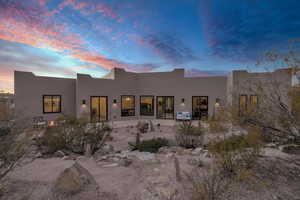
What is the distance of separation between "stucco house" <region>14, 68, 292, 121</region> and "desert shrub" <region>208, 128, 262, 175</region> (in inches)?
253

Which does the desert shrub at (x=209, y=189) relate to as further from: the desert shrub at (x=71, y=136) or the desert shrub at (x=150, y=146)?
the desert shrub at (x=71, y=136)

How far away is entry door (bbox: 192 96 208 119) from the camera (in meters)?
11.0

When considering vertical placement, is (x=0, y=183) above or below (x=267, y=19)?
below

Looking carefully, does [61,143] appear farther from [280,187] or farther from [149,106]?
[149,106]

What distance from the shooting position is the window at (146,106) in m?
11.9

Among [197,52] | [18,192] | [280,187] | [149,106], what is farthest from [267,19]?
[18,192]

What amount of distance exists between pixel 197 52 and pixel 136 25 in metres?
6.04

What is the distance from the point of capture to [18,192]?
7.00 ft

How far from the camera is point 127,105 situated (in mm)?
11570

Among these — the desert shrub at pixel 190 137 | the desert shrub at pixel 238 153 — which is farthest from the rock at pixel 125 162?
the desert shrub at pixel 190 137

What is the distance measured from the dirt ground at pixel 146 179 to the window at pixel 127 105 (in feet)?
25.0

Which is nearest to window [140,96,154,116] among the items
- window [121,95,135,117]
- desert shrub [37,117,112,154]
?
window [121,95,135,117]

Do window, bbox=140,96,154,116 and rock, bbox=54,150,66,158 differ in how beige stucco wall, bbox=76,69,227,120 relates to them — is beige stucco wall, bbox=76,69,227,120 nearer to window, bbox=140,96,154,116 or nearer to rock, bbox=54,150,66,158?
window, bbox=140,96,154,116

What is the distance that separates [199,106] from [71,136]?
9.55 meters
